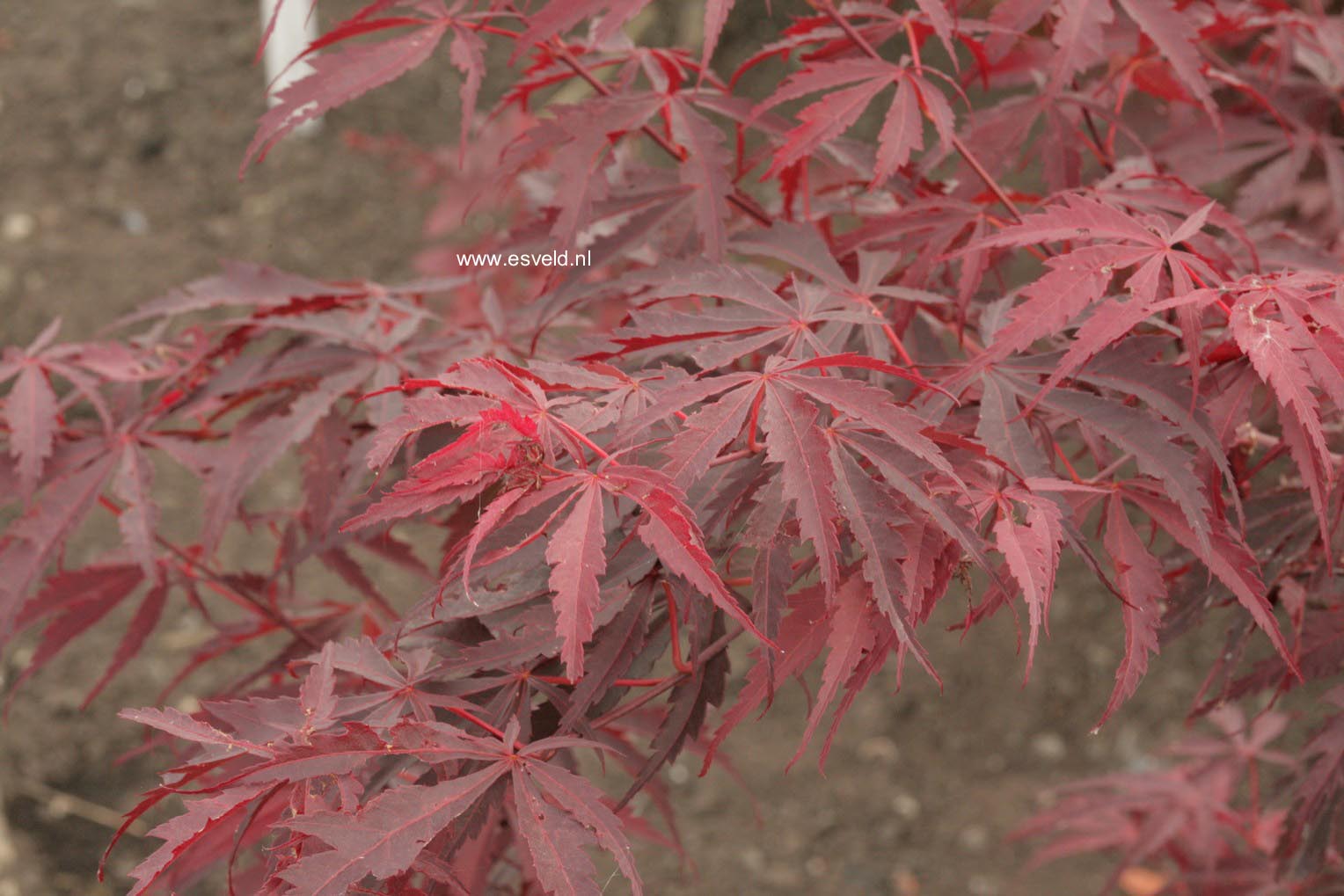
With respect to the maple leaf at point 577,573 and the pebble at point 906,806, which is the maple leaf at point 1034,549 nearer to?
the maple leaf at point 577,573

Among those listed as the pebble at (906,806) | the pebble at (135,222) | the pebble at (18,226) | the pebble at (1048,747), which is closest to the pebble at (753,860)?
the pebble at (906,806)

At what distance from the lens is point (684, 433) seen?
617 millimetres

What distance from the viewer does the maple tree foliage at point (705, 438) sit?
24.0 inches

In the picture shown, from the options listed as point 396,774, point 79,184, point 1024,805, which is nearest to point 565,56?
point 396,774

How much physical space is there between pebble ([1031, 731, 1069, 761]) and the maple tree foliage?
1.11 meters

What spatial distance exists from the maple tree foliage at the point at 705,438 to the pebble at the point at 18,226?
1.87 metres

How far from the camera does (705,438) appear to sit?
62 centimetres

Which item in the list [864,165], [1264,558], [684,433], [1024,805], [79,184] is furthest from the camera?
[79,184]

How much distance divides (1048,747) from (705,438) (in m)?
2.06


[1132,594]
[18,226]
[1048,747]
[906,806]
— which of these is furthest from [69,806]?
[1132,594]

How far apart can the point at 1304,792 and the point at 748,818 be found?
1513 mm

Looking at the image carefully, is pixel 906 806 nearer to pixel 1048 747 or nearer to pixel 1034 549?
pixel 1048 747

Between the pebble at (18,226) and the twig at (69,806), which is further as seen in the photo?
the pebble at (18,226)

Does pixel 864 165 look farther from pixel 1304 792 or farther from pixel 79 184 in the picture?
pixel 79 184
